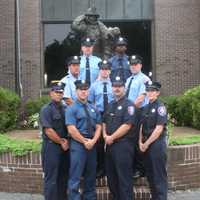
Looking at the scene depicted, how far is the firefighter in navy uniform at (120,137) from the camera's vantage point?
26.1 feet

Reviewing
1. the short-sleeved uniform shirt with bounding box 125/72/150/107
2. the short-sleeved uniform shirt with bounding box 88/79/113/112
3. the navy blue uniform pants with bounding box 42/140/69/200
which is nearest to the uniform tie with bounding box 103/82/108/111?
the short-sleeved uniform shirt with bounding box 88/79/113/112

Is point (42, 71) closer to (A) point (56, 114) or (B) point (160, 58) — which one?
(B) point (160, 58)

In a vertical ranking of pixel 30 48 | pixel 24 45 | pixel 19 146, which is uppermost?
pixel 24 45

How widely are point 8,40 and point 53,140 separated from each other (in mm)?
13444

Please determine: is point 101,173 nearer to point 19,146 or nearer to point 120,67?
point 19,146

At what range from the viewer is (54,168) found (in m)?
8.09

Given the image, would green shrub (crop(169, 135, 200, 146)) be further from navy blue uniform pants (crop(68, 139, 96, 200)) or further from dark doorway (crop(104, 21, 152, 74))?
dark doorway (crop(104, 21, 152, 74))

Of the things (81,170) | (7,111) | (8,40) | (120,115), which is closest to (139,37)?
(8,40)

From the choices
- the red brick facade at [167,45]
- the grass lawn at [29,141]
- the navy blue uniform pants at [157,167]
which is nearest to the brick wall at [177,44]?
the red brick facade at [167,45]

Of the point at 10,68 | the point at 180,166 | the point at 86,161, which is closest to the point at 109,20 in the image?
the point at 10,68

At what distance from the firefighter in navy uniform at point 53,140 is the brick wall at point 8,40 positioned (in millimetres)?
12880

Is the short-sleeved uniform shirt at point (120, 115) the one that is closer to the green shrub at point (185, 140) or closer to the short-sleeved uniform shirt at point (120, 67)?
the short-sleeved uniform shirt at point (120, 67)

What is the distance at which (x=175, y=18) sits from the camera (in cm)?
2173

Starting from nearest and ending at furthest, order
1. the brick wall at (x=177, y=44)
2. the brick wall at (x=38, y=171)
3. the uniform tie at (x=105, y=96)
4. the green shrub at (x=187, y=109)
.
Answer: the uniform tie at (x=105, y=96) < the brick wall at (x=38, y=171) < the green shrub at (x=187, y=109) < the brick wall at (x=177, y=44)
